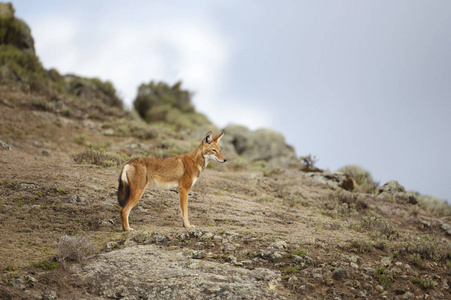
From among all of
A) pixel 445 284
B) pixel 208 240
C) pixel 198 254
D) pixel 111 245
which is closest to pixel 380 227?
pixel 445 284

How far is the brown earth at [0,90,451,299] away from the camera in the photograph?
23.8 ft

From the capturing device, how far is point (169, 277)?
23.1 ft

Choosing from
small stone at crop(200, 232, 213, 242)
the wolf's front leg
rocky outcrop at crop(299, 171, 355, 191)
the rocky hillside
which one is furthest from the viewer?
rocky outcrop at crop(299, 171, 355, 191)

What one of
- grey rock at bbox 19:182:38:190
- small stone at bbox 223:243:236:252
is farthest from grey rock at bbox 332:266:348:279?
grey rock at bbox 19:182:38:190

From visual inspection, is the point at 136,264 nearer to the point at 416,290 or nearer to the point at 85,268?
the point at 85,268

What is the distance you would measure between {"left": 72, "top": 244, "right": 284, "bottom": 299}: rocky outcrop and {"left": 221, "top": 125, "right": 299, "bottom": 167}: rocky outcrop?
90.9ft

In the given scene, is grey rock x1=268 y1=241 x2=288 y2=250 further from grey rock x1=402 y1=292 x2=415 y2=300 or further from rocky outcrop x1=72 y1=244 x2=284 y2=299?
grey rock x1=402 y1=292 x2=415 y2=300

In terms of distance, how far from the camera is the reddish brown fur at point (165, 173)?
893 cm

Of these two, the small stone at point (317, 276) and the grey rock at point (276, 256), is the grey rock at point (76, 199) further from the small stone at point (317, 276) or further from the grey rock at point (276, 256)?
the small stone at point (317, 276)

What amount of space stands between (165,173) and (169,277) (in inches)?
123

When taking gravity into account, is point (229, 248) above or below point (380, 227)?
below

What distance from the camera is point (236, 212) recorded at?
12.0 m

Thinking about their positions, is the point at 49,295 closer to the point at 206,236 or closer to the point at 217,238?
the point at 206,236

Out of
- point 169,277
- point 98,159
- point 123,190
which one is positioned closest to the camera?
point 169,277
